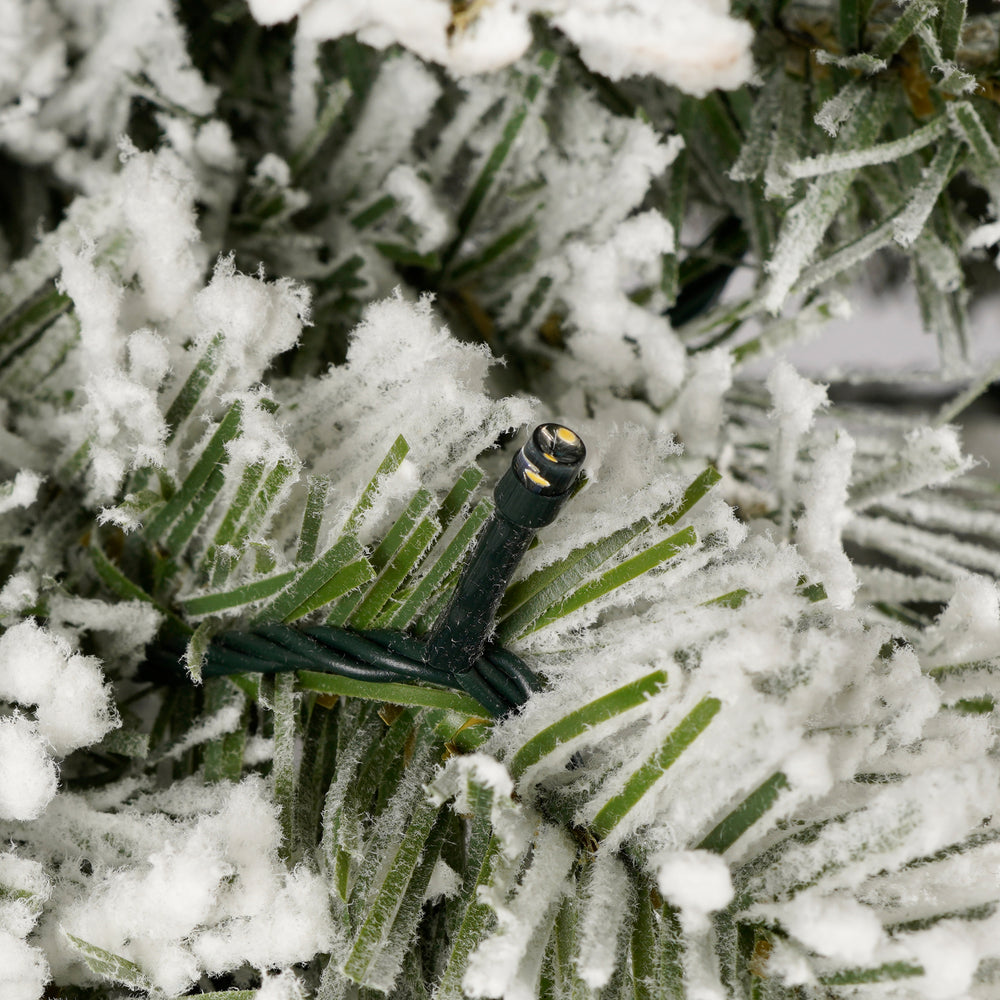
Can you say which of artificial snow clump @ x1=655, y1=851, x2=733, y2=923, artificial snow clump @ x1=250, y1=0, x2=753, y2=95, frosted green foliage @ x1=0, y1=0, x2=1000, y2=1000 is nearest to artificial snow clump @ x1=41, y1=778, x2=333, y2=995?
frosted green foliage @ x1=0, y1=0, x2=1000, y2=1000

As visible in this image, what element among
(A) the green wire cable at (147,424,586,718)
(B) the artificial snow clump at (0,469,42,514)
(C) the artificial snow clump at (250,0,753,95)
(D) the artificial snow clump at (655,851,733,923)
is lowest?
(D) the artificial snow clump at (655,851,733,923)

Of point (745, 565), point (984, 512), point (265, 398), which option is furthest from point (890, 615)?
point (265, 398)

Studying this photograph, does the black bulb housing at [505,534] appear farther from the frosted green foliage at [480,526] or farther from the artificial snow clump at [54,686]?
the artificial snow clump at [54,686]

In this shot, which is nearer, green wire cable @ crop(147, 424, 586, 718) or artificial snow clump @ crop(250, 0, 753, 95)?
green wire cable @ crop(147, 424, 586, 718)

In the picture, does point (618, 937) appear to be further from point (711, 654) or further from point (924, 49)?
point (924, 49)

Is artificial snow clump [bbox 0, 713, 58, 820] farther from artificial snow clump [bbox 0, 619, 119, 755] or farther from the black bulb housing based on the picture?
the black bulb housing

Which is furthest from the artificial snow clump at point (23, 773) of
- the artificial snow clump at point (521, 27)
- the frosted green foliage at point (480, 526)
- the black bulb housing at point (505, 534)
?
the artificial snow clump at point (521, 27)
